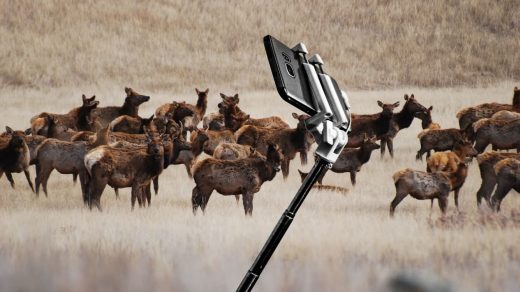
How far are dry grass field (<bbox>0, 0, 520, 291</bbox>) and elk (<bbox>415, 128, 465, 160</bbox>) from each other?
0.10 m

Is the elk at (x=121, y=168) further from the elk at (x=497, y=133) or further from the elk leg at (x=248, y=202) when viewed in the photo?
the elk at (x=497, y=133)

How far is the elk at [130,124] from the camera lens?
23.3ft

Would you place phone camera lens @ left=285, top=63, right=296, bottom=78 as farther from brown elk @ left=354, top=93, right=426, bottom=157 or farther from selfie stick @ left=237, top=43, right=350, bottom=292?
brown elk @ left=354, top=93, right=426, bottom=157

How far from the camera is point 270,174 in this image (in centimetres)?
621

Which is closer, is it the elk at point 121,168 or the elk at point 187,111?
the elk at point 121,168

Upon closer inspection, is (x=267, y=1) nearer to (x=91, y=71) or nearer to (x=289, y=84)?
(x=91, y=71)

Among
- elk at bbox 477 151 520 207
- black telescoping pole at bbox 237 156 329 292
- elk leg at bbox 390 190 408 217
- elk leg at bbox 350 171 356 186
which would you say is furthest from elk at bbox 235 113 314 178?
black telescoping pole at bbox 237 156 329 292

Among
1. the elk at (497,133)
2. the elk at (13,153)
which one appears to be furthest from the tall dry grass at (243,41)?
the elk at (13,153)

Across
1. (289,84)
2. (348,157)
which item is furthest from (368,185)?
(289,84)

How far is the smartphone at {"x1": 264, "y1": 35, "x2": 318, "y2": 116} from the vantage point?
123 inches

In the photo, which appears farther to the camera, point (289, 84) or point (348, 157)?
point (348, 157)

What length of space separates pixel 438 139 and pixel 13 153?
2.78 metres

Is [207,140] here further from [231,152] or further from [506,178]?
[506,178]

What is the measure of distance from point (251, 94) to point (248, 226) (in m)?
1.34
